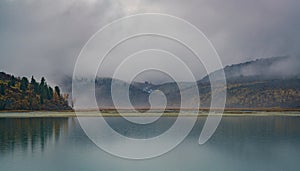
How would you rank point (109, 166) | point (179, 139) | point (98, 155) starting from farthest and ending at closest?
point (179, 139)
point (98, 155)
point (109, 166)

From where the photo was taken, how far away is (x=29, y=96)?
122875mm

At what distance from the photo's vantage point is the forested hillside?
119 metres

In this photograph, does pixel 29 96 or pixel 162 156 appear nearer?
pixel 162 156

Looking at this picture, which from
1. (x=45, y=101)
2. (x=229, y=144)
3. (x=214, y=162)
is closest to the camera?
(x=214, y=162)

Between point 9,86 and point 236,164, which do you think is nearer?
point 236,164

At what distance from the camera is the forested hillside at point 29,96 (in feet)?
389

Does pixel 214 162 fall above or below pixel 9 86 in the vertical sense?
below

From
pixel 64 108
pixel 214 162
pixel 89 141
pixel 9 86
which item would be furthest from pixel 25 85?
pixel 214 162

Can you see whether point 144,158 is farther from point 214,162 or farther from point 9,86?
point 9,86

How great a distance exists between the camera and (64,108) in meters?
131

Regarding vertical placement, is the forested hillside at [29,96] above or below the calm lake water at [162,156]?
above

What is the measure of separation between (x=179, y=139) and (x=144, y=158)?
48.7ft

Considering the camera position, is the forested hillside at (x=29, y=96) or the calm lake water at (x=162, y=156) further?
the forested hillside at (x=29, y=96)

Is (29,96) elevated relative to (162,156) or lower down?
elevated
